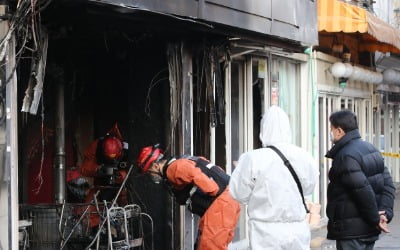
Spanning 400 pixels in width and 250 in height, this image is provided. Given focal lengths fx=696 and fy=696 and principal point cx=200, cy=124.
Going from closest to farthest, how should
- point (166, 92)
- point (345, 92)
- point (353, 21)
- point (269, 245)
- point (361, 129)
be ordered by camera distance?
1. point (269, 245)
2. point (166, 92)
3. point (353, 21)
4. point (345, 92)
5. point (361, 129)

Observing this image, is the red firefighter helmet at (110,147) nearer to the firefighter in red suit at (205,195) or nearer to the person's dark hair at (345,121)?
the firefighter in red suit at (205,195)

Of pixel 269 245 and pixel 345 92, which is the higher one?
pixel 345 92

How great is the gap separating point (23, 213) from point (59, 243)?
48 centimetres

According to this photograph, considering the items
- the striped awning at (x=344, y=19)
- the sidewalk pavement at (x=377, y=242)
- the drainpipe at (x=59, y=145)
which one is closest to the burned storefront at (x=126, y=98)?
the drainpipe at (x=59, y=145)

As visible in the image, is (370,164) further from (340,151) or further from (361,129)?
(361,129)

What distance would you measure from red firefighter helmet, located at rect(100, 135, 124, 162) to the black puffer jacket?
324 cm

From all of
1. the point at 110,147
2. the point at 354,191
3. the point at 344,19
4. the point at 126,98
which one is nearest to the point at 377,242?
the point at 344,19

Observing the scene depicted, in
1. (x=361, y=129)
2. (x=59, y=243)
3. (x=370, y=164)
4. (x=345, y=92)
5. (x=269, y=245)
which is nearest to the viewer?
(x=269, y=245)

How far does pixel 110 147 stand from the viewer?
870cm

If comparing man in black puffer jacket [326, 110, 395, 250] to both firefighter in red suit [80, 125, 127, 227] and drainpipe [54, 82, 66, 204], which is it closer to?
firefighter in red suit [80, 125, 127, 227]

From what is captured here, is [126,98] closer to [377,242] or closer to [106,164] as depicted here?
[106,164]

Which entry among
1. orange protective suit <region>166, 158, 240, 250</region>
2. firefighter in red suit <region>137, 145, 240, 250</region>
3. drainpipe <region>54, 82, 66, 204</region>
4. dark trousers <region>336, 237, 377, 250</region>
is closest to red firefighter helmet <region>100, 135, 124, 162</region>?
drainpipe <region>54, 82, 66, 204</region>

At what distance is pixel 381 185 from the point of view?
250 inches

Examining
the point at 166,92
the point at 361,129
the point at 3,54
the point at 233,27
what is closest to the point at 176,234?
the point at 166,92
